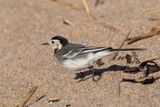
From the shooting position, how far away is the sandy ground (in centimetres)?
670

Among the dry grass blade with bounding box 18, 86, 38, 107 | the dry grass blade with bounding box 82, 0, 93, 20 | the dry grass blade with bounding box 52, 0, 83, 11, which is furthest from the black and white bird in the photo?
the dry grass blade with bounding box 52, 0, 83, 11

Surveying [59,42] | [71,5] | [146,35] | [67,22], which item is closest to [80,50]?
[59,42]

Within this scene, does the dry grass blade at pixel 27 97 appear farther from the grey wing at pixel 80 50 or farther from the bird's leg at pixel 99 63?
the bird's leg at pixel 99 63

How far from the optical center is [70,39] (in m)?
8.71

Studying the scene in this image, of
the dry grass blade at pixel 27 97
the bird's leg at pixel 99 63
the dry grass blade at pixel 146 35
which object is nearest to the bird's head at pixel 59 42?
the bird's leg at pixel 99 63

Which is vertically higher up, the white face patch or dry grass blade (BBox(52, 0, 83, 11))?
the white face patch

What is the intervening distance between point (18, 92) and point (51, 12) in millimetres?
3137

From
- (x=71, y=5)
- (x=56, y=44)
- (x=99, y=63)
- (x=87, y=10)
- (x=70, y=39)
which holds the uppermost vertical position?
(x=56, y=44)

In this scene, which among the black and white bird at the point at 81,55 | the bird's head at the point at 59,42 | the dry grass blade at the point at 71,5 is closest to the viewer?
the black and white bird at the point at 81,55

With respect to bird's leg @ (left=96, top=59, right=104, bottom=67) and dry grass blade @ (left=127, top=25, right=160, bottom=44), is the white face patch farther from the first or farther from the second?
dry grass blade @ (left=127, top=25, right=160, bottom=44)

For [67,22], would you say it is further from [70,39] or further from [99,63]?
[99,63]

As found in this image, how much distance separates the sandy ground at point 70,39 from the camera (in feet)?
22.0

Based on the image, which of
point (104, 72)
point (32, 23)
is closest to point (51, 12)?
point (32, 23)

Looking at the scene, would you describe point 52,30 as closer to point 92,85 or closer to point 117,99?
point 92,85
